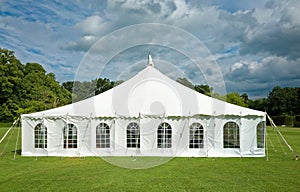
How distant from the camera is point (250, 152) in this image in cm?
1302

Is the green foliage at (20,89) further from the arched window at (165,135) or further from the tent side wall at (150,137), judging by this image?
the arched window at (165,135)

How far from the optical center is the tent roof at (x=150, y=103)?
13.3 metres

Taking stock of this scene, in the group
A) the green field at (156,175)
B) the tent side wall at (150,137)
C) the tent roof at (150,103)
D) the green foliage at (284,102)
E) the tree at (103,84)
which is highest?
the tree at (103,84)

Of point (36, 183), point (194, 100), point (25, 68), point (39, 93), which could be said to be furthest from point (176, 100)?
point (25, 68)

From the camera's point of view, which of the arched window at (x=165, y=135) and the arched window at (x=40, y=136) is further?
the arched window at (x=40, y=136)

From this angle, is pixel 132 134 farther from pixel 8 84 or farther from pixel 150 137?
pixel 8 84

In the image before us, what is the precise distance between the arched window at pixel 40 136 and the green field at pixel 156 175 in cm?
123

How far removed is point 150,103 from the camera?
45.1ft

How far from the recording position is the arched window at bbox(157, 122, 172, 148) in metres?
13.1

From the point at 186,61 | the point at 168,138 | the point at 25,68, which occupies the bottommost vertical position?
the point at 168,138

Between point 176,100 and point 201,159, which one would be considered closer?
point 201,159

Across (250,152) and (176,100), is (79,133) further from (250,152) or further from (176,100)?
(250,152)

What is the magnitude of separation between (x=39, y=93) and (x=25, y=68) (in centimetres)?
632

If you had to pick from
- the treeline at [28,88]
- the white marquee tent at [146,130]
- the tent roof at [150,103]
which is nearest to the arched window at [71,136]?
the white marquee tent at [146,130]
